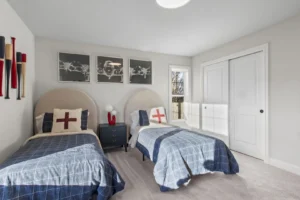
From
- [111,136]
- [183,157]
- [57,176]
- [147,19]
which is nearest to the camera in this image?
[57,176]

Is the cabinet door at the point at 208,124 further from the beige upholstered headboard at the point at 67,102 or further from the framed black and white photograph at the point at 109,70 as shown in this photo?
the beige upholstered headboard at the point at 67,102

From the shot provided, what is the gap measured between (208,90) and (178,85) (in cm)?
87

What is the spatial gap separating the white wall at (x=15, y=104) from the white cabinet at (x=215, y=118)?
12.7 feet

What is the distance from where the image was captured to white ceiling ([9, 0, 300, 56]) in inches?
83.0

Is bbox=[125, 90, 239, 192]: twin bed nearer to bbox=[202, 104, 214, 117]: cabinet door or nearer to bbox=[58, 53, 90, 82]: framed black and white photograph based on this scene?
bbox=[202, 104, 214, 117]: cabinet door

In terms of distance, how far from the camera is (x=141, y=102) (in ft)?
12.8

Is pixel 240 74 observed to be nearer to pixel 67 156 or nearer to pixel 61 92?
pixel 67 156

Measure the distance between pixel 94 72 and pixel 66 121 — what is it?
52.1 inches

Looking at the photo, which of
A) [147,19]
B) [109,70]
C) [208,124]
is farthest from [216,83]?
[109,70]

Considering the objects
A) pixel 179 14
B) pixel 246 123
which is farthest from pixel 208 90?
pixel 179 14

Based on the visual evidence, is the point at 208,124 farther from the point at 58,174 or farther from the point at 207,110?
the point at 58,174

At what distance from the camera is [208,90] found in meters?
4.15

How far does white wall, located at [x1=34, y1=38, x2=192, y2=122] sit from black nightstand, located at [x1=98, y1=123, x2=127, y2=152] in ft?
1.34

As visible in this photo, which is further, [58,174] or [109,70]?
[109,70]
